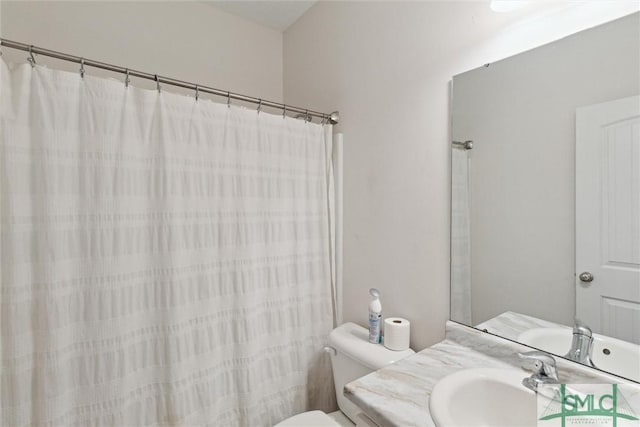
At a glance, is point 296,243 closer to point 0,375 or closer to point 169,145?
point 169,145

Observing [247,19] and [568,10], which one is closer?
[568,10]

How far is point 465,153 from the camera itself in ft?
3.70

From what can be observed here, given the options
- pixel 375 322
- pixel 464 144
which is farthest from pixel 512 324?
pixel 464 144

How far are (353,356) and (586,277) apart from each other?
848mm

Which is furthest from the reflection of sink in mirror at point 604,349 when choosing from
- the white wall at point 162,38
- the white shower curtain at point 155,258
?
the white wall at point 162,38

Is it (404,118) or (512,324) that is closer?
(512,324)

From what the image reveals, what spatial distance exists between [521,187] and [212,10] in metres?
1.92

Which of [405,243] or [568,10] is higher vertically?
[568,10]

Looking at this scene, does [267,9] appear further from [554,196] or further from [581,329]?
[581,329]

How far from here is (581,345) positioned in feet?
2.81

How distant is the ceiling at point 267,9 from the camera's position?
72.3 inches

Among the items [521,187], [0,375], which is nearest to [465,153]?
[521,187]

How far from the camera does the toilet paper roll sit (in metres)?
1.25
